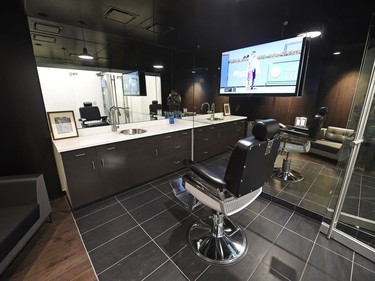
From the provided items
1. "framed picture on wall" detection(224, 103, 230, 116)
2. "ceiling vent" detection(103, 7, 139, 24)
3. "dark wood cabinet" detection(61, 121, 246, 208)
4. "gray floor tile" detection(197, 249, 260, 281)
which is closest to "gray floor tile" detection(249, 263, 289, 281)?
"gray floor tile" detection(197, 249, 260, 281)

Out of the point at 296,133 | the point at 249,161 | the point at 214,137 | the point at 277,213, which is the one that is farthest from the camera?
the point at 214,137

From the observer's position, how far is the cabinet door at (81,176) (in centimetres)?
184

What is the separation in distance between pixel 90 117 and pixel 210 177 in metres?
2.34

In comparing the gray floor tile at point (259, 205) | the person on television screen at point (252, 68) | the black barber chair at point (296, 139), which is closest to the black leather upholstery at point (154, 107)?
the person on television screen at point (252, 68)

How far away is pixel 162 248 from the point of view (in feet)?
5.02

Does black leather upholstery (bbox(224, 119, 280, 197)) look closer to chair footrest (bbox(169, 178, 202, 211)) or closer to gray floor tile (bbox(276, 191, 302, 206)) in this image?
chair footrest (bbox(169, 178, 202, 211))

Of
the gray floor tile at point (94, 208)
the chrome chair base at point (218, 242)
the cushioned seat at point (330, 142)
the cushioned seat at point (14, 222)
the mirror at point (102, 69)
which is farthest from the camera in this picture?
the cushioned seat at point (330, 142)

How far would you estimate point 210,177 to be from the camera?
121 cm

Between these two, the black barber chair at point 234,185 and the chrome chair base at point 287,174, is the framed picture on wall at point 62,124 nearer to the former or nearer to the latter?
the black barber chair at point 234,185

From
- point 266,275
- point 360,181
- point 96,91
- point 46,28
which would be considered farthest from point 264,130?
point 46,28

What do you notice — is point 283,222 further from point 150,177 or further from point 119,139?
point 119,139

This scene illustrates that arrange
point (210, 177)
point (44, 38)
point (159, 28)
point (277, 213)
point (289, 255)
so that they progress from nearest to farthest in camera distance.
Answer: point (210, 177), point (289, 255), point (277, 213), point (159, 28), point (44, 38)

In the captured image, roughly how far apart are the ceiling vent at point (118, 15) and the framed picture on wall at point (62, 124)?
5.15 ft

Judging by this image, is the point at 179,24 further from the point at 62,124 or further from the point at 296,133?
the point at 296,133
